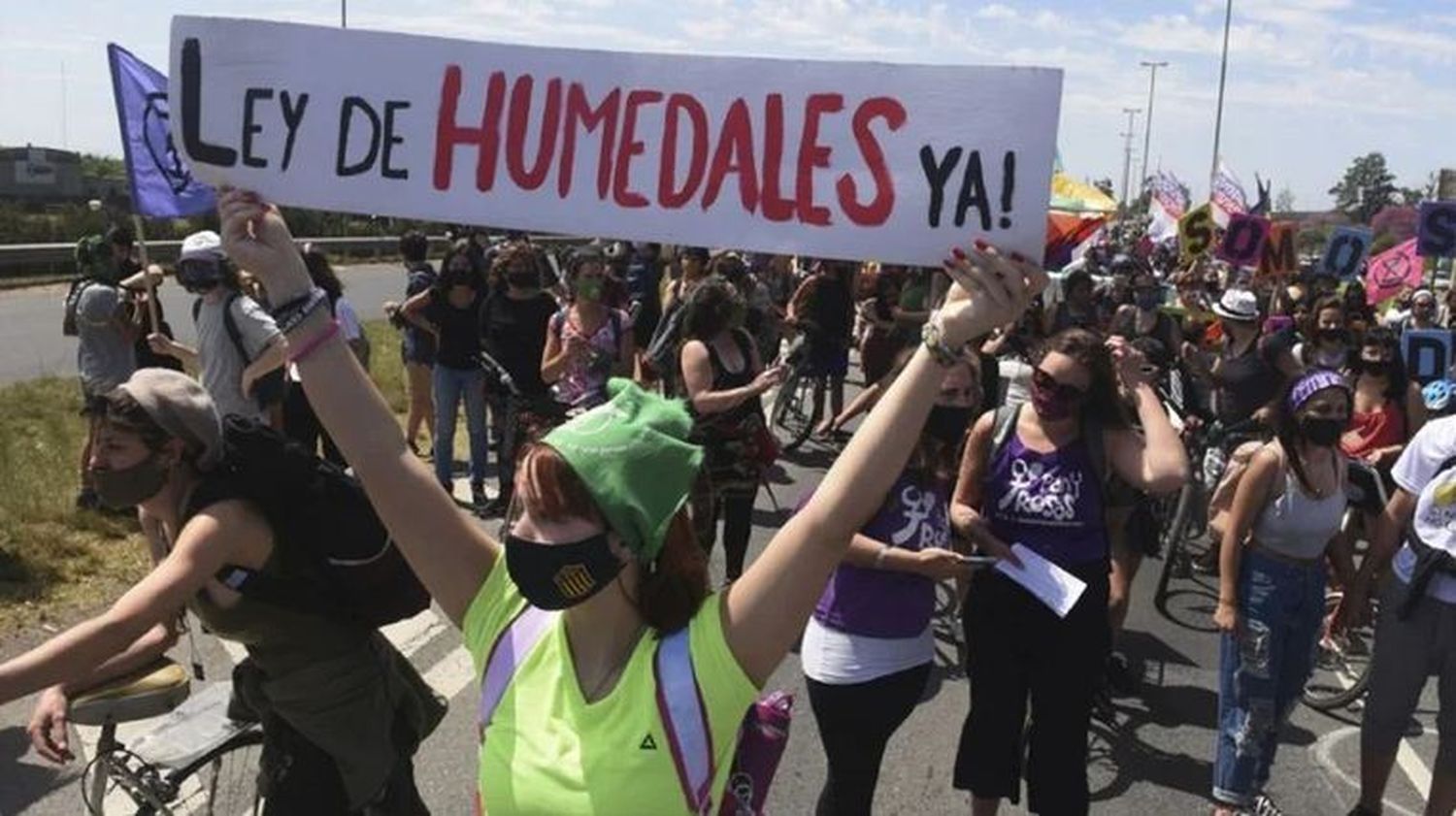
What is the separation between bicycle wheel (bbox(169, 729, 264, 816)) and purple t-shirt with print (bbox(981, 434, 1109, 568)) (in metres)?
2.22

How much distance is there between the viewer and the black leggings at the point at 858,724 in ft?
11.7

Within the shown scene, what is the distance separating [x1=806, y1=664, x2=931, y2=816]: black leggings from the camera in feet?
11.7

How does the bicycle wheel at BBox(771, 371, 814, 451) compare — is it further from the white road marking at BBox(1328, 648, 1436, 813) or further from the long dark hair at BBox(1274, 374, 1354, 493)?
the long dark hair at BBox(1274, 374, 1354, 493)

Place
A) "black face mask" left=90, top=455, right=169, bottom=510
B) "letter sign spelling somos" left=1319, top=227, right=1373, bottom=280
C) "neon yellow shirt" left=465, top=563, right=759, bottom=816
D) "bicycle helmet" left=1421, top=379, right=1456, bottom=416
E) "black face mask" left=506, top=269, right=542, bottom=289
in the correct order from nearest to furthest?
"neon yellow shirt" left=465, top=563, right=759, bottom=816, "black face mask" left=90, top=455, right=169, bottom=510, "bicycle helmet" left=1421, top=379, right=1456, bottom=416, "black face mask" left=506, top=269, right=542, bottom=289, "letter sign spelling somos" left=1319, top=227, right=1373, bottom=280

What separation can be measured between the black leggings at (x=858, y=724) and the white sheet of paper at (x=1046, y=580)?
37 centimetres

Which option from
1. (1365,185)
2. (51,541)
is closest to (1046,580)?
(51,541)

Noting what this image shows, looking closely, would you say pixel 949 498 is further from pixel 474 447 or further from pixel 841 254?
pixel 474 447

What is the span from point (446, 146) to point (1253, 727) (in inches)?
129

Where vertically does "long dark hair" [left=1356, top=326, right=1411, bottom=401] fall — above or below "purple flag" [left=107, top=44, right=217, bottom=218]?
below

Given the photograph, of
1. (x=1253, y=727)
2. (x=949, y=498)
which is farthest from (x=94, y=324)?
(x=1253, y=727)

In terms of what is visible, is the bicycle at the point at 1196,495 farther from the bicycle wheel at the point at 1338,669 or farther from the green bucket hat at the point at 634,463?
the green bucket hat at the point at 634,463

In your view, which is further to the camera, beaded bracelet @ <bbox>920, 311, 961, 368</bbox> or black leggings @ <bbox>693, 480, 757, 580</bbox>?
black leggings @ <bbox>693, 480, 757, 580</bbox>

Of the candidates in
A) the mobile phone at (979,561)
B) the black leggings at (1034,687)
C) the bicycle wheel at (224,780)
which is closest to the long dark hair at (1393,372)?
the black leggings at (1034,687)

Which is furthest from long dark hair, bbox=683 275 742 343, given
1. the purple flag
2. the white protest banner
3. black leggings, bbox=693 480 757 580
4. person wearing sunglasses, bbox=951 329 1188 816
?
the white protest banner
